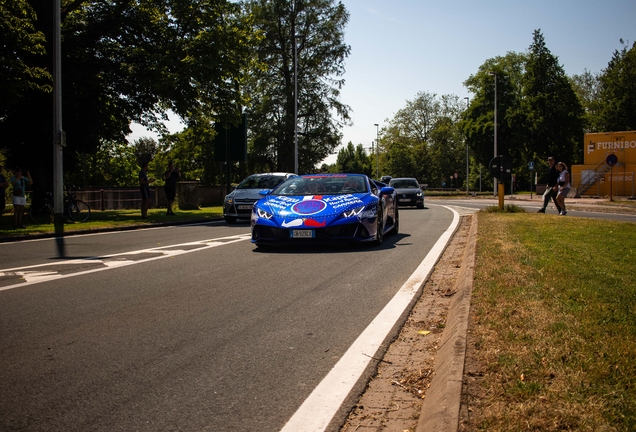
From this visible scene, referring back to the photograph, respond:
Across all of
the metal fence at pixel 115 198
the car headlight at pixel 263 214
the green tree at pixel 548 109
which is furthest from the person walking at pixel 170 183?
the green tree at pixel 548 109

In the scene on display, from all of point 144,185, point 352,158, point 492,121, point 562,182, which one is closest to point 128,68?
point 144,185

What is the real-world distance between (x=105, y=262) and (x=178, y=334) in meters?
4.98

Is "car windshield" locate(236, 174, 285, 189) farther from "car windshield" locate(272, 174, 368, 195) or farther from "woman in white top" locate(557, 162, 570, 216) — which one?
"woman in white top" locate(557, 162, 570, 216)

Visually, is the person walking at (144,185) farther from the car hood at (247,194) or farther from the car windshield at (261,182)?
the car hood at (247,194)

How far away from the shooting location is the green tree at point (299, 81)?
155 feet

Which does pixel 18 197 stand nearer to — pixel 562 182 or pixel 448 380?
pixel 562 182

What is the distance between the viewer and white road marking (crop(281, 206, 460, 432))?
3.29m

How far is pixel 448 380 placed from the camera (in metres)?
3.44

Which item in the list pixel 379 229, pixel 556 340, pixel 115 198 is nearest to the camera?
pixel 556 340

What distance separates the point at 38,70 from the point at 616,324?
18.6m

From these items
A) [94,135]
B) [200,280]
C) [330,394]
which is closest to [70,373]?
[330,394]

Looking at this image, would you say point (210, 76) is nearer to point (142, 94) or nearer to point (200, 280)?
point (142, 94)

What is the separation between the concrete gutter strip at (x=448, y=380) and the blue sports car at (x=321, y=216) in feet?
16.7

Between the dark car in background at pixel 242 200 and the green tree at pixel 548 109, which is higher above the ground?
the green tree at pixel 548 109
